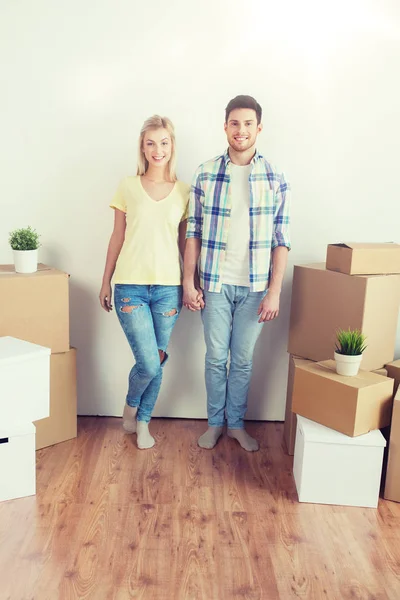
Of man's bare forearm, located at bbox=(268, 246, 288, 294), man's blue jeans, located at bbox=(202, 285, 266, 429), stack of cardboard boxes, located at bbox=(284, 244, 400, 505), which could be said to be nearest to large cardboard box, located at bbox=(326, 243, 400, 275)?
stack of cardboard boxes, located at bbox=(284, 244, 400, 505)

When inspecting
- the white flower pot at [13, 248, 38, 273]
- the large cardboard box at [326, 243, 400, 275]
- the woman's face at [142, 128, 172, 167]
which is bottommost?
the white flower pot at [13, 248, 38, 273]

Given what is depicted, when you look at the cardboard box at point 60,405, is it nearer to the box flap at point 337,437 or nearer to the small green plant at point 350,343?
the box flap at point 337,437

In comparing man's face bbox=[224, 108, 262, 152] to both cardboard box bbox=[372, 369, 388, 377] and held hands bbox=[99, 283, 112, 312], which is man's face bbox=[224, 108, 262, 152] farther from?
cardboard box bbox=[372, 369, 388, 377]

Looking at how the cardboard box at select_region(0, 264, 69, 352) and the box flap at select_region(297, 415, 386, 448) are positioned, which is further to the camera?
the cardboard box at select_region(0, 264, 69, 352)

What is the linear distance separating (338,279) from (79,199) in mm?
1208

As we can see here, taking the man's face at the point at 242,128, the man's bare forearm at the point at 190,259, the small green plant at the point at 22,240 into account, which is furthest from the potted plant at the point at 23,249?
the man's face at the point at 242,128

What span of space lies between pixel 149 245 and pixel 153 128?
1.51 feet

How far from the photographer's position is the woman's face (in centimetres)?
240

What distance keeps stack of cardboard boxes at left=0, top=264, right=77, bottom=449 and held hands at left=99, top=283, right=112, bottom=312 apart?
0.16 m

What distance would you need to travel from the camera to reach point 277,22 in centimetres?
261

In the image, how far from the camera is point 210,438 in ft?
8.60

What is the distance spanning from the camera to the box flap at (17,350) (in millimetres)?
2105

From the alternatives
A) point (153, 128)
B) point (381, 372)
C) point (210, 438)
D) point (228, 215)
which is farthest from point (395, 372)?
point (153, 128)

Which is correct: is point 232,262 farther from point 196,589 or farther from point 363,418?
point 196,589
